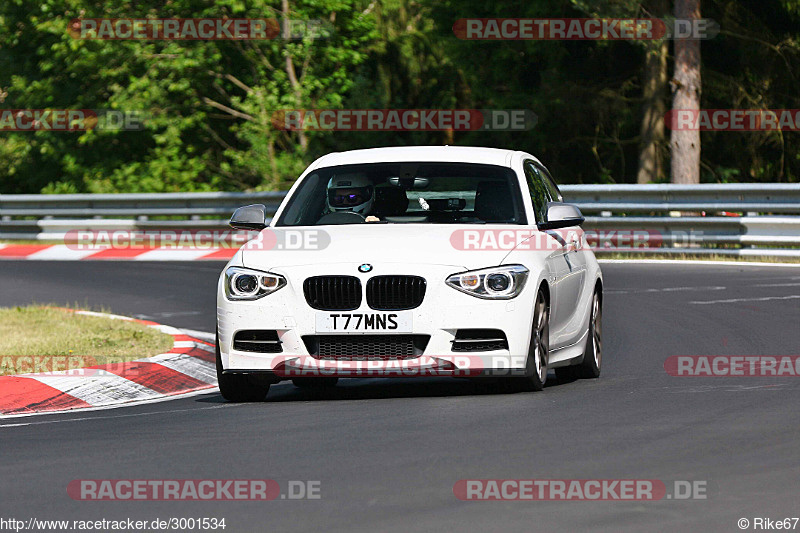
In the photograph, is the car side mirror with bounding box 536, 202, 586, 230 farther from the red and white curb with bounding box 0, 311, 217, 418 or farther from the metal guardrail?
the metal guardrail

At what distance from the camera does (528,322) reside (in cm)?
948

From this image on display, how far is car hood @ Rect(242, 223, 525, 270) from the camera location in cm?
945

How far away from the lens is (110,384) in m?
10.7

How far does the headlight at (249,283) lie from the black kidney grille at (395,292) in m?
0.56

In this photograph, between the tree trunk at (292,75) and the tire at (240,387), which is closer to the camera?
the tire at (240,387)

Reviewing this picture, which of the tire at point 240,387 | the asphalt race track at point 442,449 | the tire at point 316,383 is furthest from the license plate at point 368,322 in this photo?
the tire at point 316,383

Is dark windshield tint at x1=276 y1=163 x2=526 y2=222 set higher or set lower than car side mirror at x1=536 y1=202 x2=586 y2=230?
higher

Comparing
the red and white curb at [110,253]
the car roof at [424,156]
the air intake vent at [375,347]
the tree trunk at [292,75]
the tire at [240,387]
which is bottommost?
the red and white curb at [110,253]

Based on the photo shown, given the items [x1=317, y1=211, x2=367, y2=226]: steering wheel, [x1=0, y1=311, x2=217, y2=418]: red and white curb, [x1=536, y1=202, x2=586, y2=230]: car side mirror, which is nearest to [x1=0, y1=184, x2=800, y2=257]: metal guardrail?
[x1=0, y1=311, x2=217, y2=418]: red and white curb

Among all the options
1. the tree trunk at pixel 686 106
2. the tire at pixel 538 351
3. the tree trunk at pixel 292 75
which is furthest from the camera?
the tree trunk at pixel 292 75

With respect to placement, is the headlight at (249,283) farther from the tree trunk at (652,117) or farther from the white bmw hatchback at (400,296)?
the tree trunk at (652,117)

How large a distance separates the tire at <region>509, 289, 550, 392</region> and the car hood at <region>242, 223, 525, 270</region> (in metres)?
0.45

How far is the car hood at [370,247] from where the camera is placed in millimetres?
9453

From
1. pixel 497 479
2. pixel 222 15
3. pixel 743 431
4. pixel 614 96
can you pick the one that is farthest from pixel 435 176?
pixel 222 15
